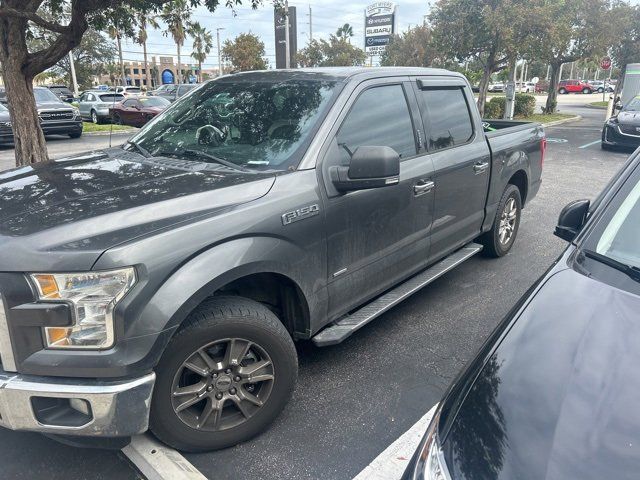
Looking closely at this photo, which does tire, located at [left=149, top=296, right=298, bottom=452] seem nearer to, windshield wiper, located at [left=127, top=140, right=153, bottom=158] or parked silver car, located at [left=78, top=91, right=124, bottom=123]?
windshield wiper, located at [left=127, top=140, right=153, bottom=158]

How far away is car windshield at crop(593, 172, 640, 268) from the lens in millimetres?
2172

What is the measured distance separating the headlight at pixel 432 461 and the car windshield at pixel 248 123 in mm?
1683

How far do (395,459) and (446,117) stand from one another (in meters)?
2.77

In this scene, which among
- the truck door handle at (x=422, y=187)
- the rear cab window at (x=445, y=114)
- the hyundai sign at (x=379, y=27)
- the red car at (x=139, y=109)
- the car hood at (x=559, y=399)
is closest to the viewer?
the car hood at (x=559, y=399)

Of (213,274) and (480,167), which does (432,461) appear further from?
(480,167)

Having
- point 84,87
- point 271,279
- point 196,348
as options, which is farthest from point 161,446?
point 84,87

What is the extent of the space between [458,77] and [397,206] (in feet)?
6.06

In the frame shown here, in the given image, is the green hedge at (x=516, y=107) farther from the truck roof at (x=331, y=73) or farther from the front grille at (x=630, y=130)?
the truck roof at (x=331, y=73)

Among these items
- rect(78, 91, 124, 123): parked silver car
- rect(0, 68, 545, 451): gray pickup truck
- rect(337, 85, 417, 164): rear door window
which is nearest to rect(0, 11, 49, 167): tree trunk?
rect(0, 68, 545, 451): gray pickup truck

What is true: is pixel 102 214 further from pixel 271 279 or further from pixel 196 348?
pixel 271 279

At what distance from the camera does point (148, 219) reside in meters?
2.25

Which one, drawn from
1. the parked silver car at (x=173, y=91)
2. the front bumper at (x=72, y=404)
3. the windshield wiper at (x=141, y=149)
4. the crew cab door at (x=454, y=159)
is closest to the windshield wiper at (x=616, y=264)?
the crew cab door at (x=454, y=159)

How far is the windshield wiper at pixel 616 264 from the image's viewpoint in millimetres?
2041

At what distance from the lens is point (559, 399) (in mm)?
1501
